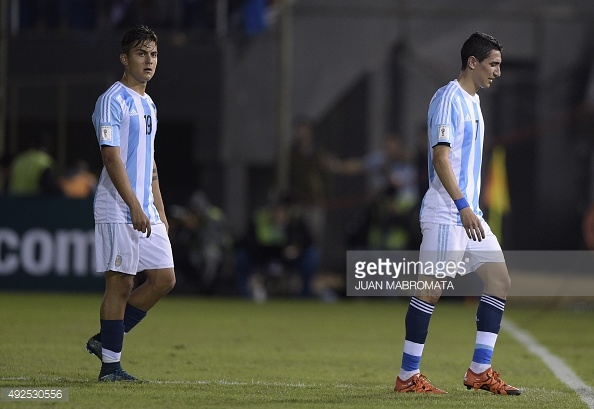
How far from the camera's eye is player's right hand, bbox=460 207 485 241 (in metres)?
7.13

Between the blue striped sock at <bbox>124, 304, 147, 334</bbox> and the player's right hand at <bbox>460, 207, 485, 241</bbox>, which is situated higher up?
the player's right hand at <bbox>460, 207, 485, 241</bbox>

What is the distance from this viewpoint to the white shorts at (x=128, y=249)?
740 cm

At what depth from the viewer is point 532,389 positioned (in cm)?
789

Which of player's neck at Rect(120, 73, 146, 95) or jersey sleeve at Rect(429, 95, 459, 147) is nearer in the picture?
jersey sleeve at Rect(429, 95, 459, 147)

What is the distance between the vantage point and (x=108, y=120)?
7.33 meters

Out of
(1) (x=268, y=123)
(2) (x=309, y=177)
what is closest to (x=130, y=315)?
(1) (x=268, y=123)

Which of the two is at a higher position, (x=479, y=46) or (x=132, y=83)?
(x=479, y=46)

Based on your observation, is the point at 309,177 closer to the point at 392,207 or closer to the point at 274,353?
the point at 392,207

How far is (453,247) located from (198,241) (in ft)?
33.1

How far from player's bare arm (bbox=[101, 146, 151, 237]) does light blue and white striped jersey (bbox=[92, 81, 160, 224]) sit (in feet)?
0.27

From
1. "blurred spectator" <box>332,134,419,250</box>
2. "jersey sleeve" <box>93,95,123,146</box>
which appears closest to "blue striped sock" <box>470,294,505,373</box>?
"jersey sleeve" <box>93,95,123,146</box>

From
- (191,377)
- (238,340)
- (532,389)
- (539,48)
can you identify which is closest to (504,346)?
(238,340)

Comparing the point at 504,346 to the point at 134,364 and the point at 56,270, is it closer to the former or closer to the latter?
the point at 134,364

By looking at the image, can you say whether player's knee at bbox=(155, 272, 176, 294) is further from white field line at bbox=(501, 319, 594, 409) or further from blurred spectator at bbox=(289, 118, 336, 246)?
blurred spectator at bbox=(289, 118, 336, 246)
